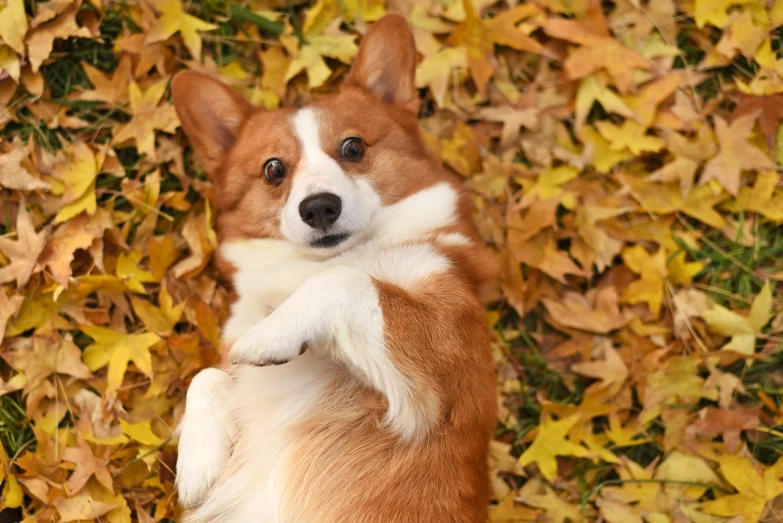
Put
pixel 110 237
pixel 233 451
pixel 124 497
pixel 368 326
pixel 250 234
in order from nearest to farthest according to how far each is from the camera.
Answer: pixel 368 326 < pixel 233 451 < pixel 250 234 < pixel 124 497 < pixel 110 237

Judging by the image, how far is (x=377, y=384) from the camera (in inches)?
75.4

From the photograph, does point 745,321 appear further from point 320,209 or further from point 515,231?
point 320,209

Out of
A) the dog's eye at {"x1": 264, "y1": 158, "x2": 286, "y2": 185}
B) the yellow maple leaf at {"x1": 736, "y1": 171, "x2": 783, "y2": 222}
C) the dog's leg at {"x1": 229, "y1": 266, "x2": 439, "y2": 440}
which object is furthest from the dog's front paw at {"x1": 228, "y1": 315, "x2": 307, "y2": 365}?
the yellow maple leaf at {"x1": 736, "y1": 171, "x2": 783, "y2": 222}

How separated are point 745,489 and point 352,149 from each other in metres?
2.43

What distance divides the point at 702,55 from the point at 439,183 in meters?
1.87

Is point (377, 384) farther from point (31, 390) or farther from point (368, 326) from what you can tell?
point (31, 390)

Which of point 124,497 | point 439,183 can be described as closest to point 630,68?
point 439,183

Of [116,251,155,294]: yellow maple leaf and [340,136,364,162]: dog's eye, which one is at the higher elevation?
[340,136,364,162]: dog's eye

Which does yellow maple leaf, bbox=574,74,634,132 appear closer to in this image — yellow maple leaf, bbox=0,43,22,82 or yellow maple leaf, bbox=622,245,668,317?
yellow maple leaf, bbox=622,245,668,317

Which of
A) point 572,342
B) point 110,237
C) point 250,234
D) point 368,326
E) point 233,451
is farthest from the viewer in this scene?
point 572,342

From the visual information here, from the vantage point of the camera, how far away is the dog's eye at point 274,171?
96.3 inches

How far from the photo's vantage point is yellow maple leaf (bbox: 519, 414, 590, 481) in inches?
114

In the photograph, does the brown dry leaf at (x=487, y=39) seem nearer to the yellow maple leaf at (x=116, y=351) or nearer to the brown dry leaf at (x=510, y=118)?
the brown dry leaf at (x=510, y=118)

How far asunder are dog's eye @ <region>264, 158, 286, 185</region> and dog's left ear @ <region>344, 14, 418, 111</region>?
569 mm
